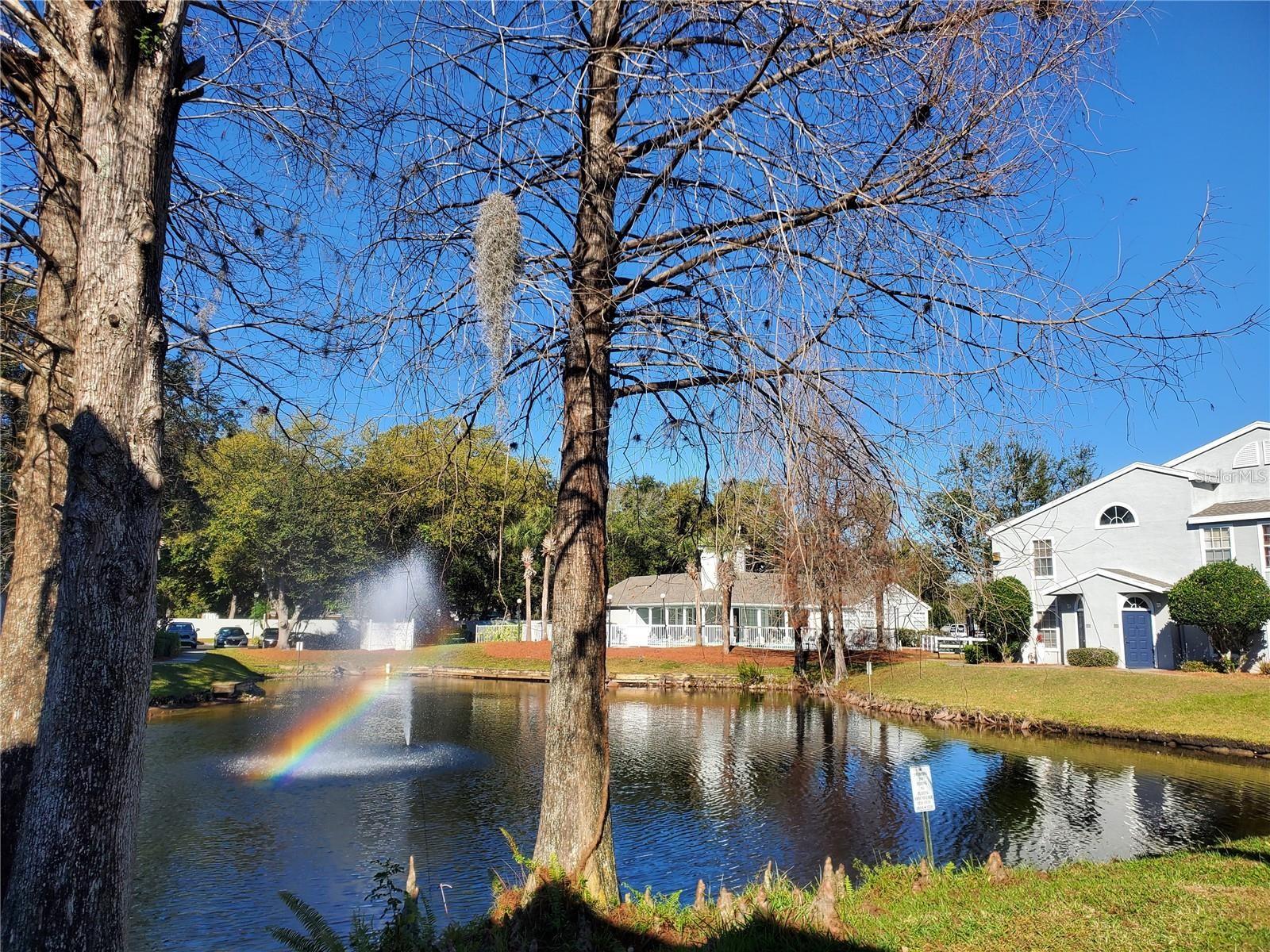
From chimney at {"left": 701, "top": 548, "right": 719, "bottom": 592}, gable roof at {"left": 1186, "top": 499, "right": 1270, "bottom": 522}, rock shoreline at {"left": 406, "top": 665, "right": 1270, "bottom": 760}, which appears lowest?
rock shoreline at {"left": 406, "top": 665, "right": 1270, "bottom": 760}

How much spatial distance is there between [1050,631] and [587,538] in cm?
2787

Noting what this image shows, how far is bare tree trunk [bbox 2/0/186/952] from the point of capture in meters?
3.13

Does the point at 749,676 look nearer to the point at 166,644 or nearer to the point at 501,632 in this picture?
the point at 501,632

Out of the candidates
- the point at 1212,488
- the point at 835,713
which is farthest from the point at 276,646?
the point at 1212,488

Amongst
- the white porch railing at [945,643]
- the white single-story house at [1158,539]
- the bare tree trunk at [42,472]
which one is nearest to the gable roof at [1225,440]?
the white single-story house at [1158,539]

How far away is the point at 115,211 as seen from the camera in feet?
11.8

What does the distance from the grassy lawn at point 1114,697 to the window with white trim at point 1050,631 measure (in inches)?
96.7

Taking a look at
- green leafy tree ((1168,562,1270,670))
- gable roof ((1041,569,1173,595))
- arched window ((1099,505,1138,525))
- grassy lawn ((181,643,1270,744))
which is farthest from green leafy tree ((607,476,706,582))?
arched window ((1099,505,1138,525))

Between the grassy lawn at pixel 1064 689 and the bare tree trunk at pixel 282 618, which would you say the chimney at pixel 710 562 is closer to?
the grassy lawn at pixel 1064 689

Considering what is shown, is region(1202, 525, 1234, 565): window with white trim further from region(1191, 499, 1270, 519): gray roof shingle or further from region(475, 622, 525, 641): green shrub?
region(475, 622, 525, 641): green shrub

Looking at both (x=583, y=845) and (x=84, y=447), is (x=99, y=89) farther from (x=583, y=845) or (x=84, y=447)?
(x=583, y=845)

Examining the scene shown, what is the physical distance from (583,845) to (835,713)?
2175cm

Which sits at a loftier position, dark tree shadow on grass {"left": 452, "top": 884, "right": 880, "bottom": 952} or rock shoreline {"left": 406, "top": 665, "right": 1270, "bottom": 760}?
dark tree shadow on grass {"left": 452, "top": 884, "right": 880, "bottom": 952}

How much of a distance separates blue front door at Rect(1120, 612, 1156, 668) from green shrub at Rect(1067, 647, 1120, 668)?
43 centimetres
